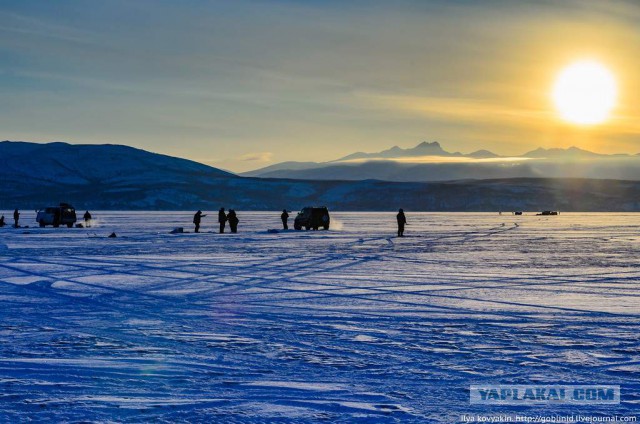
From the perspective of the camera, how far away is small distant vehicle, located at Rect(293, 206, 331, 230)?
5225 centimetres

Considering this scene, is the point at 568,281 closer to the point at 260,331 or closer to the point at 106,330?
the point at 260,331

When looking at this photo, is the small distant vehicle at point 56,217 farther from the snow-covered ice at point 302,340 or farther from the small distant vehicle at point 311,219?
the snow-covered ice at point 302,340

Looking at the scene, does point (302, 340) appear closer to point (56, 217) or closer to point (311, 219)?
point (311, 219)

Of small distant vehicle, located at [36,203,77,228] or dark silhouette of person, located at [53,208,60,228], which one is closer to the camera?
dark silhouette of person, located at [53,208,60,228]

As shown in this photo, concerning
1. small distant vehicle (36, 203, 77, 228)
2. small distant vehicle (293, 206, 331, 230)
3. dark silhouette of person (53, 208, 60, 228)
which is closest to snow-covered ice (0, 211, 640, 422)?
small distant vehicle (293, 206, 331, 230)

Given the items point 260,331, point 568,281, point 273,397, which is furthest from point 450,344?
point 568,281

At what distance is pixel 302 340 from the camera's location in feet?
32.3

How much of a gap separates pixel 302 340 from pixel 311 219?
4256 cm

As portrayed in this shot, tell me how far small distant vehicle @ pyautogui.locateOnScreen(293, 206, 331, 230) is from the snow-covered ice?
3143 centimetres

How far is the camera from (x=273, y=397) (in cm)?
690

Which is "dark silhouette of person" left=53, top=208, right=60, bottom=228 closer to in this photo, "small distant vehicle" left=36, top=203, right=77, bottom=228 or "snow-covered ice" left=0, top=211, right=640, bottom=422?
"small distant vehicle" left=36, top=203, right=77, bottom=228

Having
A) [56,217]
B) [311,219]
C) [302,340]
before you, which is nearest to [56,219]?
[56,217]

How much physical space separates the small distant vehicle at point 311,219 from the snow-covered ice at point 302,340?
31.4 meters

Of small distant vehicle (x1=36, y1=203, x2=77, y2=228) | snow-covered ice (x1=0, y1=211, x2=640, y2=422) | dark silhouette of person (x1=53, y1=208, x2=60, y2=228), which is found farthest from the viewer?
small distant vehicle (x1=36, y1=203, x2=77, y2=228)
